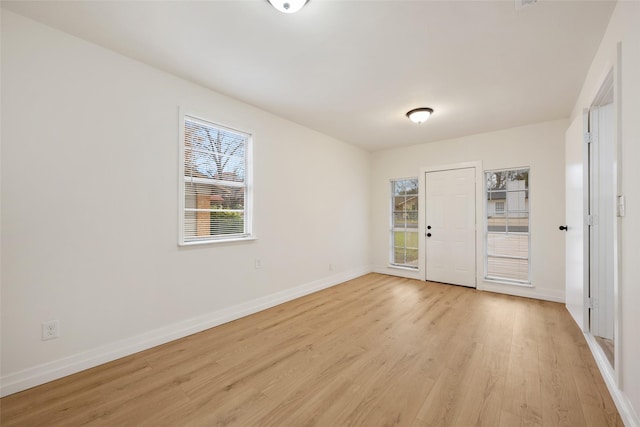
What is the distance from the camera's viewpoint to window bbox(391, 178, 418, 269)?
5348 mm

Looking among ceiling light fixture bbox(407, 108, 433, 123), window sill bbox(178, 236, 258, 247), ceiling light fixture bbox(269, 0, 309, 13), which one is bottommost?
window sill bbox(178, 236, 258, 247)

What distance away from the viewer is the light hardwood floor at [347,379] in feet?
5.36

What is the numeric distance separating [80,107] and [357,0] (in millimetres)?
2314

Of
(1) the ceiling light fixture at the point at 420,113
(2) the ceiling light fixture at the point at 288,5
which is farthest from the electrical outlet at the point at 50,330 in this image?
(1) the ceiling light fixture at the point at 420,113

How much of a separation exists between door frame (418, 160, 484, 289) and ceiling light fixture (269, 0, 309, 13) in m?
3.93

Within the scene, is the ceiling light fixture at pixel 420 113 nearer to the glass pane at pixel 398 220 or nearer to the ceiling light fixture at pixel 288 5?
the ceiling light fixture at pixel 288 5

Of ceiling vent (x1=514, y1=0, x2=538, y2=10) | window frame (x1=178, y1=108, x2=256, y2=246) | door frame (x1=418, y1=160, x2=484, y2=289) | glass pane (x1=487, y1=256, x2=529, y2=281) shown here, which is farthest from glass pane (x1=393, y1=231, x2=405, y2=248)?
ceiling vent (x1=514, y1=0, x2=538, y2=10)

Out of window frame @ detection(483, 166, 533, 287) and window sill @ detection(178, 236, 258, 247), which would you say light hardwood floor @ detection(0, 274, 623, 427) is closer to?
window sill @ detection(178, 236, 258, 247)

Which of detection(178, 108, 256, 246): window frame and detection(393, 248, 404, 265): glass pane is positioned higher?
detection(178, 108, 256, 246): window frame

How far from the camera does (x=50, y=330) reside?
2014mm

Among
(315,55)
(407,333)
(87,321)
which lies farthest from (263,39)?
(407,333)

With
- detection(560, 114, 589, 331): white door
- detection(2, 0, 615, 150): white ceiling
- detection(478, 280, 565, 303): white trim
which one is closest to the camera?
detection(2, 0, 615, 150): white ceiling

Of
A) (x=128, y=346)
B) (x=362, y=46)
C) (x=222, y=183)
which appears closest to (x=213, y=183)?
(x=222, y=183)

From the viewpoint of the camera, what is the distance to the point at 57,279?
205cm
